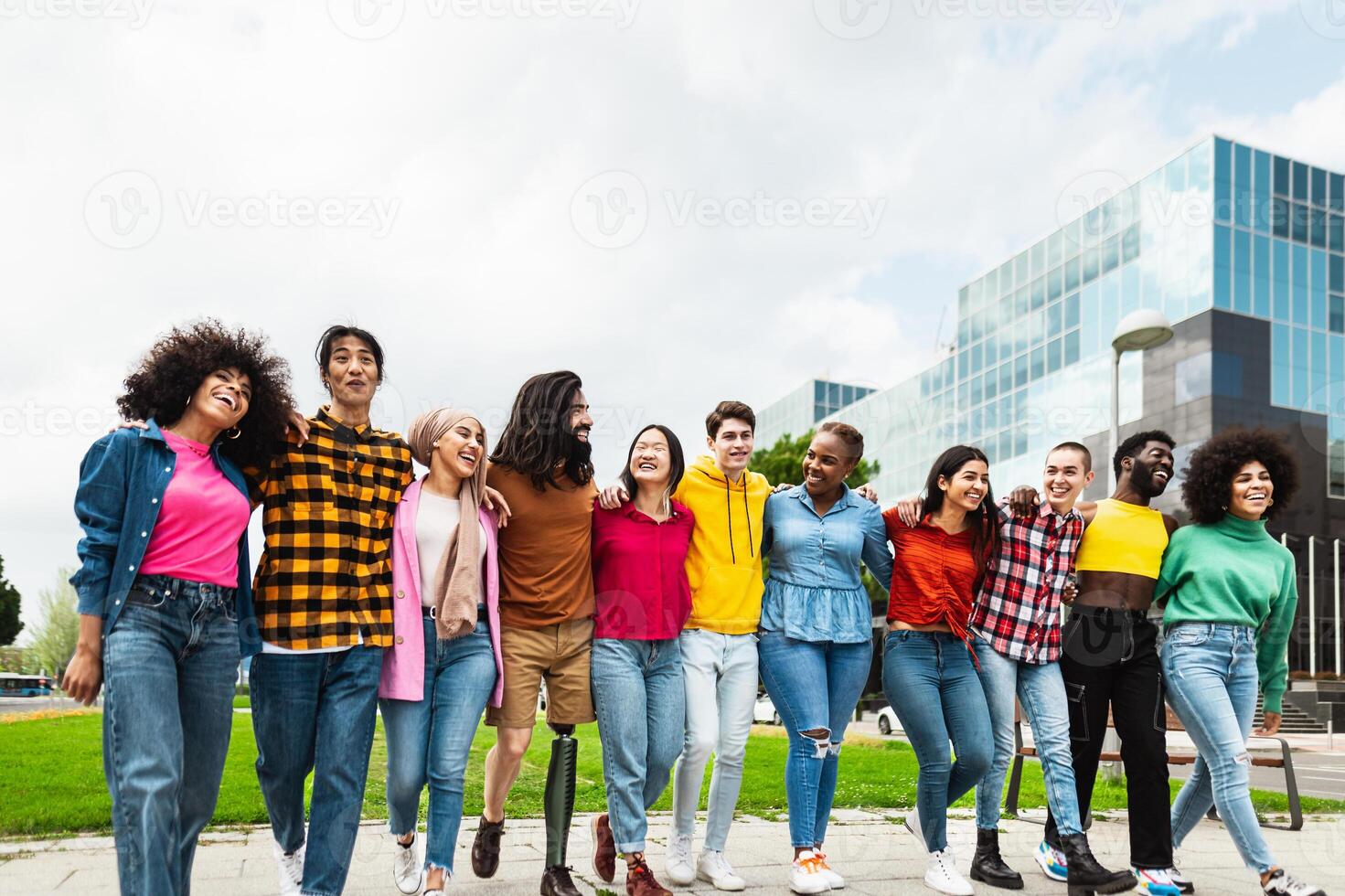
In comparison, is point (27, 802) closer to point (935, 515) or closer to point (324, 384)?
point (324, 384)

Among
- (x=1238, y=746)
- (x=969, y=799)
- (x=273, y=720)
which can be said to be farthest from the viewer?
(x=969, y=799)

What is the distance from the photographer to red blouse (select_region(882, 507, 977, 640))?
5039 mm

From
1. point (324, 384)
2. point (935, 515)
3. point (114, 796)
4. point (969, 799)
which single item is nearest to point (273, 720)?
point (114, 796)

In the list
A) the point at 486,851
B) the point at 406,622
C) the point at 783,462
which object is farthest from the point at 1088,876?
the point at 783,462

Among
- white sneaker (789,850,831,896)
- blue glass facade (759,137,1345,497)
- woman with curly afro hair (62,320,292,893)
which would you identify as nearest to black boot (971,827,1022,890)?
white sneaker (789,850,831,896)

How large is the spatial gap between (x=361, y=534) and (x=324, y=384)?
29.1 inches

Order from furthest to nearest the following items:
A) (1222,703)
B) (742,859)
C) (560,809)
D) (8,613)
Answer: (8,613), (742,859), (1222,703), (560,809)

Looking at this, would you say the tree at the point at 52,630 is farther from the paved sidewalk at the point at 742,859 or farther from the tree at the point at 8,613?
the paved sidewalk at the point at 742,859

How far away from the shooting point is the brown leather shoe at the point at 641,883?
4.40 m

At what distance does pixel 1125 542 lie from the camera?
5219 mm

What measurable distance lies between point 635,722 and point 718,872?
2.94ft

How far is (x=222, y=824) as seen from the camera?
6.23 meters

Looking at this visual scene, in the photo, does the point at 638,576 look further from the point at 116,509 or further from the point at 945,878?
the point at 116,509

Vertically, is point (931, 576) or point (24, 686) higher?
point (931, 576)
